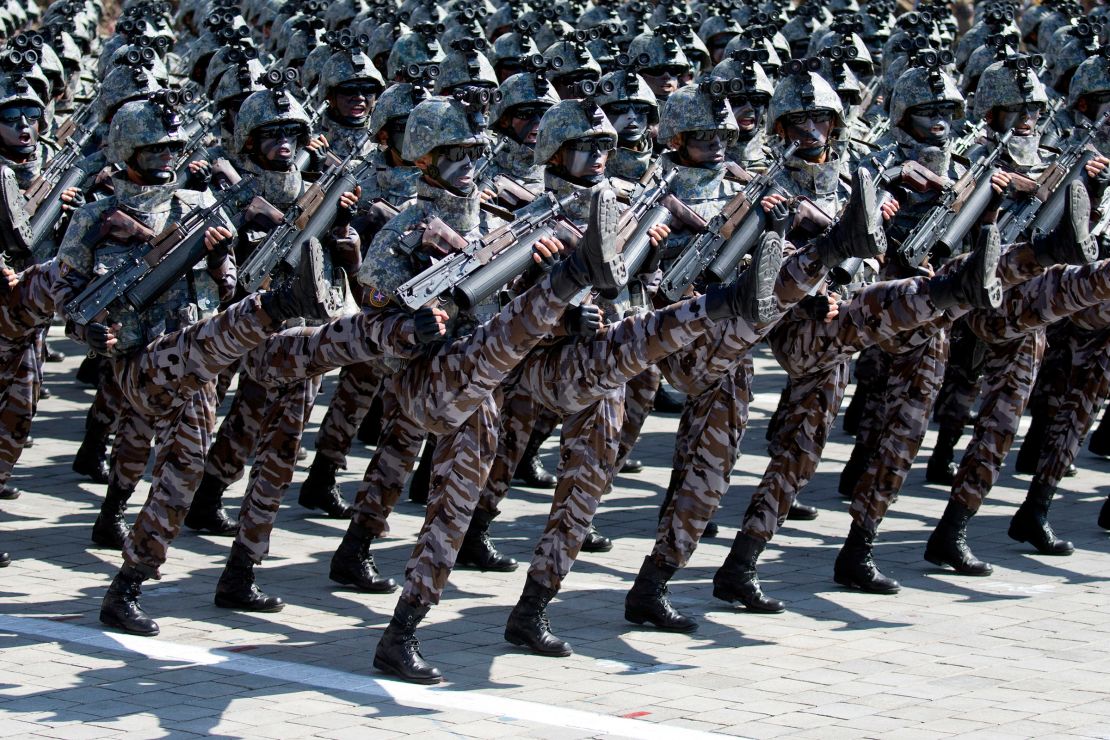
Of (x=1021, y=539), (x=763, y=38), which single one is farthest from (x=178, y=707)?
(x=763, y=38)

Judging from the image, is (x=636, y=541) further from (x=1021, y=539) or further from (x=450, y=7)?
(x=450, y=7)

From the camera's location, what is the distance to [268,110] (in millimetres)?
10766

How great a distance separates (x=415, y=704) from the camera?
8.07m

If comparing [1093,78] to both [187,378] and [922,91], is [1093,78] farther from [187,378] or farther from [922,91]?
[187,378]

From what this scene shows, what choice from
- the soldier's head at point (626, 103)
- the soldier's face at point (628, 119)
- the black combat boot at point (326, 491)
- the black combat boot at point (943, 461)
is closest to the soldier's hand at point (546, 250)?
the soldier's face at point (628, 119)

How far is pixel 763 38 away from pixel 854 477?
4.40 metres

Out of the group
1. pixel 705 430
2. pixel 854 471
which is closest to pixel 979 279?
pixel 705 430

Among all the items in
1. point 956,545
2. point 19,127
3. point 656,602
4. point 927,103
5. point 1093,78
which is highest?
point 1093,78

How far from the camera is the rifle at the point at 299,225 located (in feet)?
32.8

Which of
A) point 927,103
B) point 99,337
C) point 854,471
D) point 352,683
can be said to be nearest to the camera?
point 352,683

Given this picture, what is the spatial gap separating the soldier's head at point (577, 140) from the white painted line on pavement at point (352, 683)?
2506 mm

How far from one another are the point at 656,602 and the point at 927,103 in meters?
4.00

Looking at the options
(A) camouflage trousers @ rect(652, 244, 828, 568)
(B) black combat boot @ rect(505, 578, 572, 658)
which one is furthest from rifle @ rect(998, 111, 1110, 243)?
(B) black combat boot @ rect(505, 578, 572, 658)

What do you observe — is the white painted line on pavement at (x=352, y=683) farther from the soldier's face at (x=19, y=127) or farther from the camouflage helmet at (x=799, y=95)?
the camouflage helmet at (x=799, y=95)
